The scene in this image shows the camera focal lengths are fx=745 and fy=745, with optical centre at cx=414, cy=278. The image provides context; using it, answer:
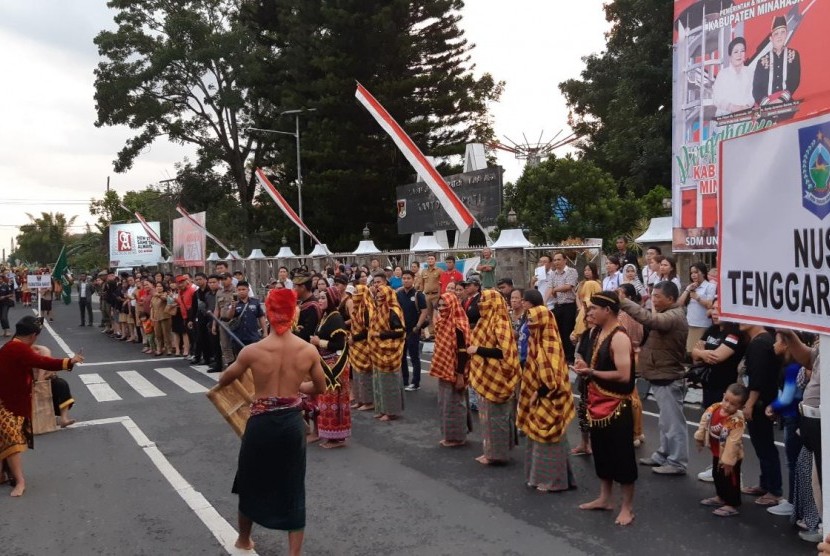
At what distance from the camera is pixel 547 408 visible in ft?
20.2

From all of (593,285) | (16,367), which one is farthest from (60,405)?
(593,285)

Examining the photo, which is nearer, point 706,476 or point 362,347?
point 706,476

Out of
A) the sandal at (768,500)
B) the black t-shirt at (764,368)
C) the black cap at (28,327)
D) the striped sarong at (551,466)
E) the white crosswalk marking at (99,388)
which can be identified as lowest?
the white crosswalk marking at (99,388)

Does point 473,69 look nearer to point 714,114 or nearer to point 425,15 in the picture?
point 425,15

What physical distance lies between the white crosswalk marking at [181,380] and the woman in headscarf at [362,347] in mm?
3117

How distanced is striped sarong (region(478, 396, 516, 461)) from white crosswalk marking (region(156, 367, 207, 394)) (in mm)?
6072

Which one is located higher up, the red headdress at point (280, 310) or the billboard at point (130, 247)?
the billboard at point (130, 247)

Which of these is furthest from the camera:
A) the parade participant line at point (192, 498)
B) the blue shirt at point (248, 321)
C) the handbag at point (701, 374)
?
the blue shirt at point (248, 321)

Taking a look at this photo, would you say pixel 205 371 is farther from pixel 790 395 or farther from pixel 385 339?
pixel 790 395

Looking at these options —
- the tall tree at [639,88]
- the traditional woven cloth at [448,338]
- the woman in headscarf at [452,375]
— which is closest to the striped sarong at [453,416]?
the woman in headscarf at [452,375]

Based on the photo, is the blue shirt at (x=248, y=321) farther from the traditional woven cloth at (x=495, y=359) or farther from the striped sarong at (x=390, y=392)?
the traditional woven cloth at (x=495, y=359)

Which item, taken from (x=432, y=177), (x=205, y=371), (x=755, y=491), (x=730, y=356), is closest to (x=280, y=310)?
(x=730, y=356)

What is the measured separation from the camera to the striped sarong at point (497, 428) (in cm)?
694

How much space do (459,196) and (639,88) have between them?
876 cm
